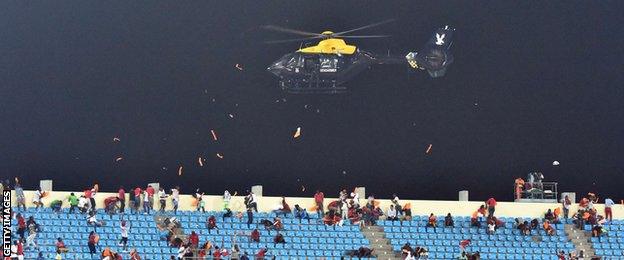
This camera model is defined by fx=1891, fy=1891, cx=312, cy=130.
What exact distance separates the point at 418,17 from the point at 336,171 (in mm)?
4841

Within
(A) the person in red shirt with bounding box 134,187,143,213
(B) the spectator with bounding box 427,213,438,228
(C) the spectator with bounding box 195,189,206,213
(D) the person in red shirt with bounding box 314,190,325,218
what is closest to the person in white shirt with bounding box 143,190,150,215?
(A) the person in red shirt with bounding box 134,187,143,213

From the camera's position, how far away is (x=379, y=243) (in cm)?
4578

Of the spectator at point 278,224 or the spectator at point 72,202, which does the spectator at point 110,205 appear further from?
the spectator at point 278,224

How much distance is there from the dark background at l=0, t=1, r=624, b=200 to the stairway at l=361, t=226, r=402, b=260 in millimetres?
5672

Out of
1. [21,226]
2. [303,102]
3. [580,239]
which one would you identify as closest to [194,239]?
[21,226]

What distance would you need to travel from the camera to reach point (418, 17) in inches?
2061

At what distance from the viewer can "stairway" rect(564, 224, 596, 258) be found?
46.9 metres

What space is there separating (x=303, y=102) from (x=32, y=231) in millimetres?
11048

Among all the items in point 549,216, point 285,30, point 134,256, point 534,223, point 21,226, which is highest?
point 285,30

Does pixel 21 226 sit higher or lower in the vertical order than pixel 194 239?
higher

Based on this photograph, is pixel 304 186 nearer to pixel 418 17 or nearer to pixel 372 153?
pixel 372 153

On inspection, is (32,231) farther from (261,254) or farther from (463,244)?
(463,244)

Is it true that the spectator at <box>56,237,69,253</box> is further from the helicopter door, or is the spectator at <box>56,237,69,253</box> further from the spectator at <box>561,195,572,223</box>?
the spectator at <box>561,195,572,223</box>

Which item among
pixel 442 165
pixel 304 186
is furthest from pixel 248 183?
pixel 442 165
